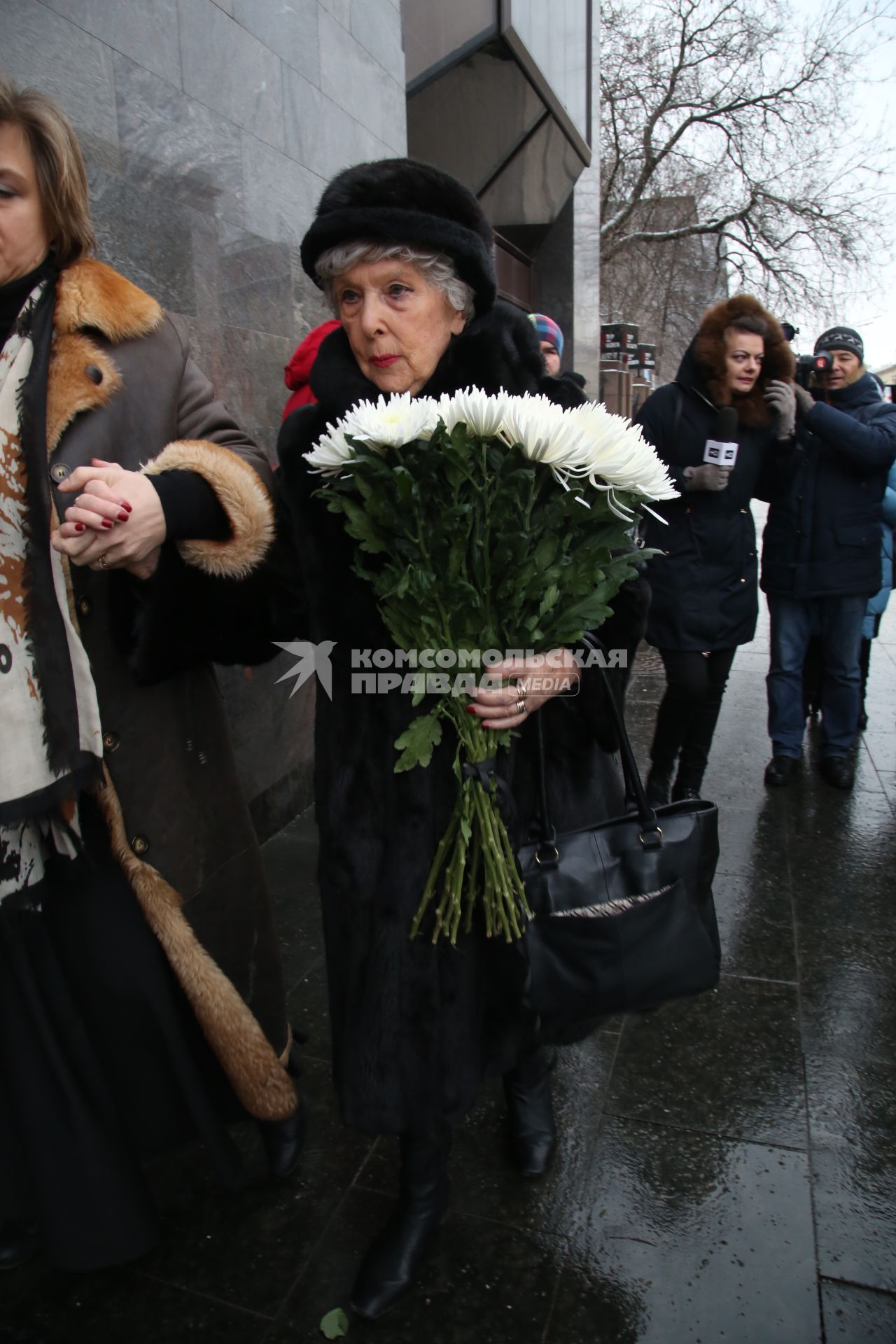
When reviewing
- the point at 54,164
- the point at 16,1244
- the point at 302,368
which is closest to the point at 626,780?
the point at 54,164

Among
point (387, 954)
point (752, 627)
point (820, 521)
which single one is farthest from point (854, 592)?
point (387, 954)

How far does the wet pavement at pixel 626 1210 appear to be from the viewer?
1.88 metres

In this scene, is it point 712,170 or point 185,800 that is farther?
point 712,170

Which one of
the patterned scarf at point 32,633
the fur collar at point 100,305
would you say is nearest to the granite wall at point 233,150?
the fur collar at point 100,305

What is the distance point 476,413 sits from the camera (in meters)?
1.48

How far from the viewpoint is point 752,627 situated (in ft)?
13.7

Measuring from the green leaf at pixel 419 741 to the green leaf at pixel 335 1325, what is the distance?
1.13m

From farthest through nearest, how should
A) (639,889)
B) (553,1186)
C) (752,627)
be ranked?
1. (752,627)
2. (553,1186)
3. (639,889)

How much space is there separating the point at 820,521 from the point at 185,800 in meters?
3.61

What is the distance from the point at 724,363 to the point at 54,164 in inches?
118

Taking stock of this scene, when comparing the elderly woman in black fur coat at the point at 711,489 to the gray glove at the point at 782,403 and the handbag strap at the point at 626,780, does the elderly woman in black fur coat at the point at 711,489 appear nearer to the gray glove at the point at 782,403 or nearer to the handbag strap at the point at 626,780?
the gray glove at the point at 782,403

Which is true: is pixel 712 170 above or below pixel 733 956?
above

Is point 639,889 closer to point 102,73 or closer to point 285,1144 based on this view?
point 285,1144

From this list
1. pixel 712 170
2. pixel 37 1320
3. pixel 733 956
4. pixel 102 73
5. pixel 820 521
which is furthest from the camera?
pixel 712 170
